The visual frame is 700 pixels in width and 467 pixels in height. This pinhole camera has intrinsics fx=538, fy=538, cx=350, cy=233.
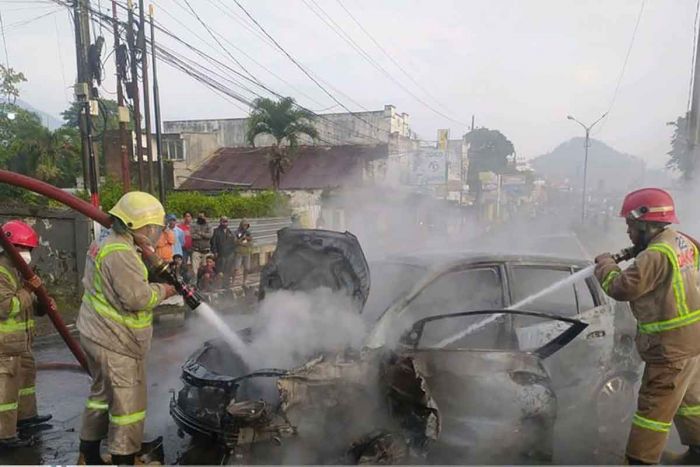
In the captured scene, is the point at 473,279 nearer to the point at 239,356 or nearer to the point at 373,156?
the point at 239,356

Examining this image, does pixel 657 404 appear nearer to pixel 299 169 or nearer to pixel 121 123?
pixel 121 123

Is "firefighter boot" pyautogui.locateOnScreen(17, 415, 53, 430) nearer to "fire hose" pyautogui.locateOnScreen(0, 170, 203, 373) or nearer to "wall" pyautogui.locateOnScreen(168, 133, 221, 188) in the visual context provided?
"fire hose" pyautogui.locateOnScreen(0, 170, 203, 373)

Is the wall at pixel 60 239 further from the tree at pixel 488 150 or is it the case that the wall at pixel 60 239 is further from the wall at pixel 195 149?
the tree at pixel 488 150

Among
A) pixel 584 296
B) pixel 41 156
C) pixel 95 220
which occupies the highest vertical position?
pixel 41 156

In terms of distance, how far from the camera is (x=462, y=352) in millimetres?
3625

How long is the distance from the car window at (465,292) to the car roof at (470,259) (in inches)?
4.1

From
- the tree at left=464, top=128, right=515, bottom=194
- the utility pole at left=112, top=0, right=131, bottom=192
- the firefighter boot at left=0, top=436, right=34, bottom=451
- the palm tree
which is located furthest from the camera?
the tree at left=464, top=128, right=515, bottom=194

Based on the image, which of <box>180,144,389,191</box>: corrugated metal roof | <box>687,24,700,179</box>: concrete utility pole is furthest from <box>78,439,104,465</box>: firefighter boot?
<box>180,144,389,191</box>: corrugated metal roof

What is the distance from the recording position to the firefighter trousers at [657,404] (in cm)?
342

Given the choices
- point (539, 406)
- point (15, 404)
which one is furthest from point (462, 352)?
point (15, 404)

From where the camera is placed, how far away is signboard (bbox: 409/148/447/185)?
31922 mm

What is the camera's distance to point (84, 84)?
10578mm

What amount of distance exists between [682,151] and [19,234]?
18314 mm

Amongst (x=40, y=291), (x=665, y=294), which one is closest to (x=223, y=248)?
(x=40, y=291)
